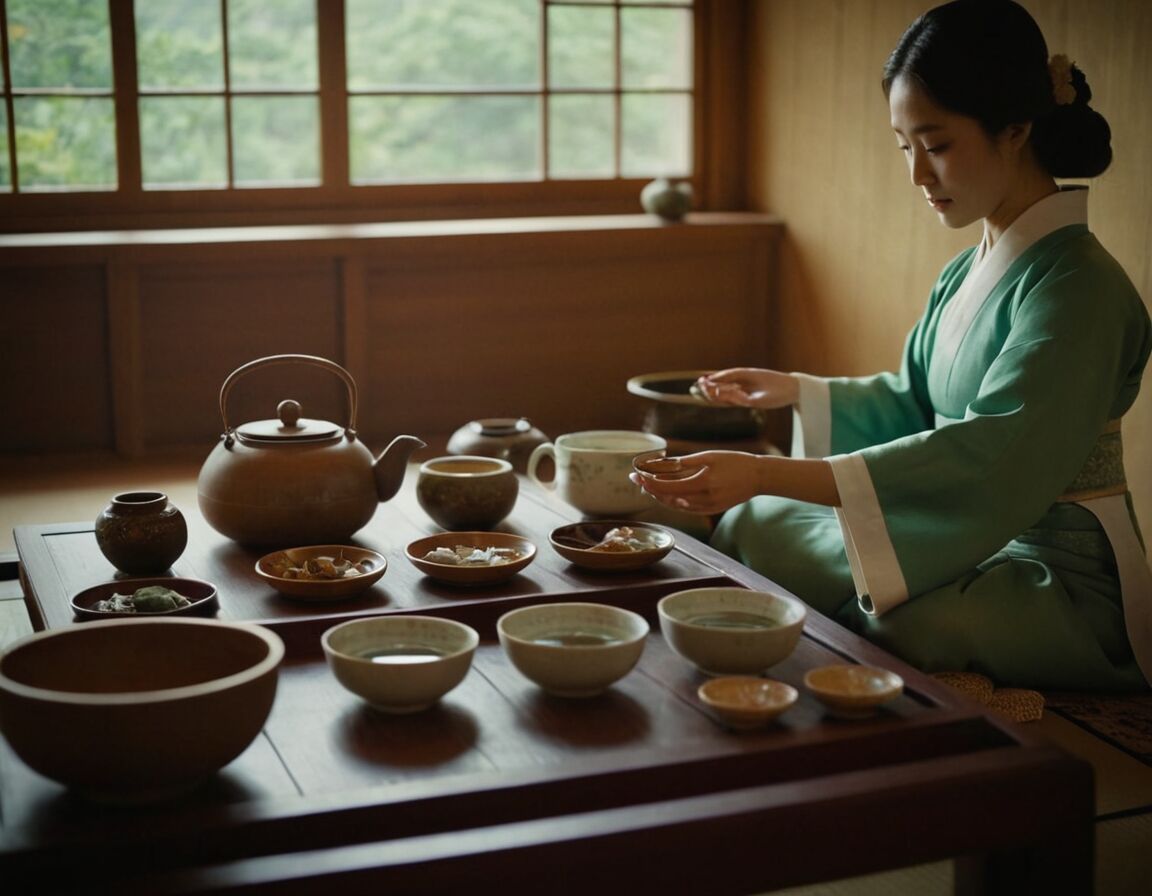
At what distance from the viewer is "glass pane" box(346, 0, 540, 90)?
32.8 ft

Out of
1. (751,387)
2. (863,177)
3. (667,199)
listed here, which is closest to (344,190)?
(667,199)

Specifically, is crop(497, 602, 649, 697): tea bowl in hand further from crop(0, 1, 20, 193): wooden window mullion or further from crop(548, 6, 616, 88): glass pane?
crop(548, 6, 616, 88): glass pane

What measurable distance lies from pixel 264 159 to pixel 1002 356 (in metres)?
9.08

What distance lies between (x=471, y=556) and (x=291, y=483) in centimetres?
35

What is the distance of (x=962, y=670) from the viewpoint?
2508 mm

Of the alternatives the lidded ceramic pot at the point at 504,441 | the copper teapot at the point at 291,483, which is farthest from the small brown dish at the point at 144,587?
the lidded ceramic pot at the point at 504,441

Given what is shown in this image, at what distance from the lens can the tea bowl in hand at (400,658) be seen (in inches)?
66.2

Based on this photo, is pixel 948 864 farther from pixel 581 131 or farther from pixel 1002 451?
pixel 581 131

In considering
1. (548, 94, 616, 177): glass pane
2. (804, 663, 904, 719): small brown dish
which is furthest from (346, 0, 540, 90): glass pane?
(804, 663, 904, 719): small brown dish

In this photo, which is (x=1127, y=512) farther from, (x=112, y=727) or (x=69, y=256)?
(x=69, y=256)

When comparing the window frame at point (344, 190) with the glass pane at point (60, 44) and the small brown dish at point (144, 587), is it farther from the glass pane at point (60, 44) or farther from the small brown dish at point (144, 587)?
the small brown dish at point (144, 587)

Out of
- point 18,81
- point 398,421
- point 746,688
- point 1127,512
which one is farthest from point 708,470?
point 18,81

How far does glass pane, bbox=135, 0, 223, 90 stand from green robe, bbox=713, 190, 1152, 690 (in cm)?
281

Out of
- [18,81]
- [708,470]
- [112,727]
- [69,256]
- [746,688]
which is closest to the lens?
[112,727]
